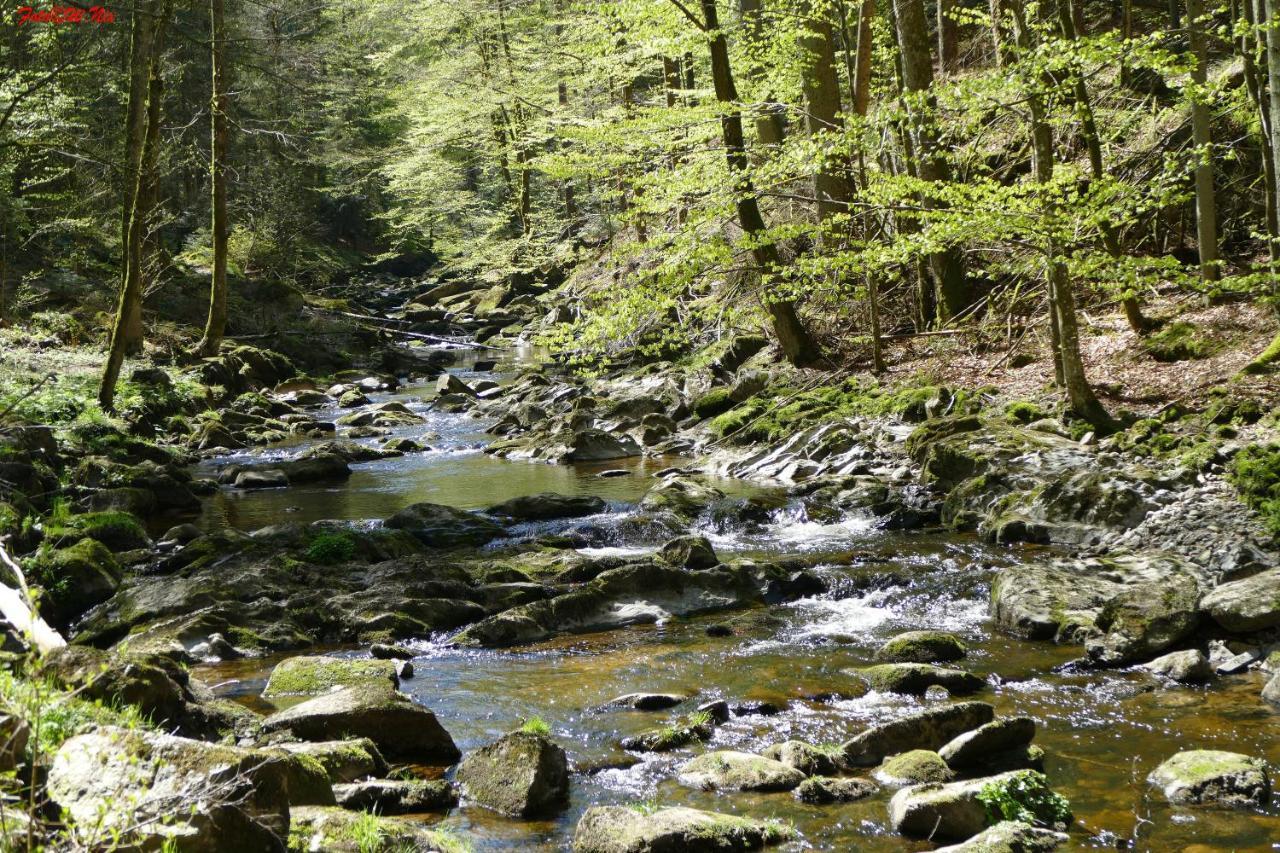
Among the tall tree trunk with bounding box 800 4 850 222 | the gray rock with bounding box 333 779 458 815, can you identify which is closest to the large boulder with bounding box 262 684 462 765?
the gray rock with bounding box 333 779 458 815

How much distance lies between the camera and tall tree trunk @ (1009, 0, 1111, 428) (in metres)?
11.3

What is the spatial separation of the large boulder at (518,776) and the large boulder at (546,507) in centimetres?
704

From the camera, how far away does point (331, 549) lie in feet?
35.4

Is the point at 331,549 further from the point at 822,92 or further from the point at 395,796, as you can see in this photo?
the point at 822,92

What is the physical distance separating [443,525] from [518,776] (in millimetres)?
6877

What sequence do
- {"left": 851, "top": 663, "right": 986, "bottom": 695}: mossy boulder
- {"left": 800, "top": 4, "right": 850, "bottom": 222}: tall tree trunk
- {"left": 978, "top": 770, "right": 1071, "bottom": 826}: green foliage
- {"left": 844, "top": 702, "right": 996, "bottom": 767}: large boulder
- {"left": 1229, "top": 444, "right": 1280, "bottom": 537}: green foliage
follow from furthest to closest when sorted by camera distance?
1. {"left": 800, "top": 4, "right": 850, "bottom": 222}: tall tree trunk
2. {"left": 1229, "top": 444, "right": 1280, "bottom": 537}: green foliage
3. {"left": 851, "top": 663, "right": 986, "bottom": 695}: mossy boulder
4. {"left": 844, "top": 702, "right": 996, "bottom": 767}: large boulder
5. {"left": 978, "top": 770, "right": 1071, "bottom": 826}: green foliage

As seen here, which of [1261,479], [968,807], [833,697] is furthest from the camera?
[1261,479]

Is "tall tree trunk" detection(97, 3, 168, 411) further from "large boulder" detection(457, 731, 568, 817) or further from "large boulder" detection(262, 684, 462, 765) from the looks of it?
"large boulder" detection(457, 731, 568, 817)

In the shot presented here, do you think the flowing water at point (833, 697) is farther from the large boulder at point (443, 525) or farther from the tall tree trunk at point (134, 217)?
the tall tree trunk at point (134, 217)

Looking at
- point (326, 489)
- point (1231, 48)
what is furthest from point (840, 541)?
point (1231, 48)

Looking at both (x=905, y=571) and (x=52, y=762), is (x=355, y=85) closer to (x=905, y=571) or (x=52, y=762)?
(x=905, y=571)

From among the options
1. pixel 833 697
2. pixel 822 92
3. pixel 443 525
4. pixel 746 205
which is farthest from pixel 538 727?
pixel 822 92

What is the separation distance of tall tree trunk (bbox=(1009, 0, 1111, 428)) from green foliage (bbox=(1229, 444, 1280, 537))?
7.87 feet

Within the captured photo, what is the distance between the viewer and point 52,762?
3590 millimetres
